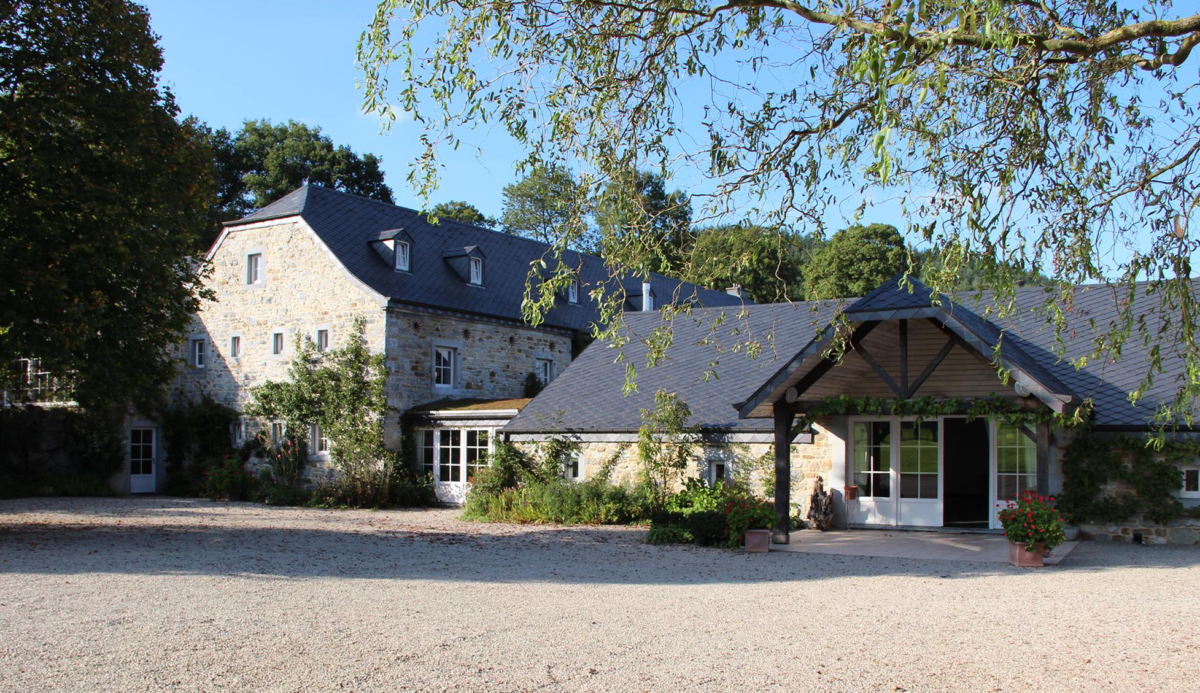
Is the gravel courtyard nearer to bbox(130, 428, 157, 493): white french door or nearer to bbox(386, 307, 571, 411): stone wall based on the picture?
bbox(386, 307, 571, 411): stone wall

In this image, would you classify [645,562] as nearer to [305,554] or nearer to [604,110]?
[305,554]

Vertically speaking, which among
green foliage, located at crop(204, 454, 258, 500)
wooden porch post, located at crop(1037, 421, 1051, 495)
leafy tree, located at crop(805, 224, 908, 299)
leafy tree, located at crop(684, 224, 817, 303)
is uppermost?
leafy tree, located at crop(805, 224, 908, 299)

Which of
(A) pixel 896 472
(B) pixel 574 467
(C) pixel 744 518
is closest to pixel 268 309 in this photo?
(B) pixel 574 467

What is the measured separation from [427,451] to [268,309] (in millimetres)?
5588

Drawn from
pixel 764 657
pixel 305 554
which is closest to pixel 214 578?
pixel 305 554

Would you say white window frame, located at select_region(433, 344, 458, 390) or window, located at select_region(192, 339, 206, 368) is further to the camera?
window, located at select_region(192, 339, 206, 368)

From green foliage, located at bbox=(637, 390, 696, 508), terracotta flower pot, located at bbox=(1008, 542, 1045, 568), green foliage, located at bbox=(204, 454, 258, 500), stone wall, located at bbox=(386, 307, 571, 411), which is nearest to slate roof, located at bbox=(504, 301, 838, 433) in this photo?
green foliage, located at bbox=(637, 390, 696, 508)

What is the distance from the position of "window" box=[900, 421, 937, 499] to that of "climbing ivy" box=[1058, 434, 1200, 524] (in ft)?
6.02

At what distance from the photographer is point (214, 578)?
10.1m

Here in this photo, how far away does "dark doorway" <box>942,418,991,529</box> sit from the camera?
16469 millimetres

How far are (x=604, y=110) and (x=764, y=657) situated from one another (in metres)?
4.25

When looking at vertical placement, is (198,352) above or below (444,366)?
above

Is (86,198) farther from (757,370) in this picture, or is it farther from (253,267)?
(757,370)

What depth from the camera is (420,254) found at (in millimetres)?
24203
